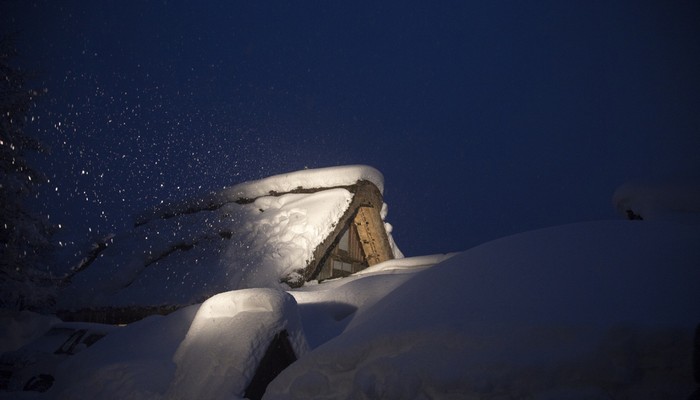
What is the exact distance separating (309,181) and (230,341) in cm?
544

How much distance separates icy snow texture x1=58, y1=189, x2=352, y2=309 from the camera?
6.34m

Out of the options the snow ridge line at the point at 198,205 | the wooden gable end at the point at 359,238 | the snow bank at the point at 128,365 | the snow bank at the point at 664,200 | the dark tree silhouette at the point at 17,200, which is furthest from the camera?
the snow ridge line at the point at 198,205

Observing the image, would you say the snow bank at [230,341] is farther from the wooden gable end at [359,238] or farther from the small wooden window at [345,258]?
the small wooden window at [345,258]

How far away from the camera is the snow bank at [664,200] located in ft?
12.7

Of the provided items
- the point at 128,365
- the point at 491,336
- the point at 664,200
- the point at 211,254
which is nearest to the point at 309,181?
the point at 211,254

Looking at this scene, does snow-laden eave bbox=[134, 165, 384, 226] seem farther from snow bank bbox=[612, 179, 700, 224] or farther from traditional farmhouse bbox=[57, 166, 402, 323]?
snow bank bbox=[612, 179, 700, 224]

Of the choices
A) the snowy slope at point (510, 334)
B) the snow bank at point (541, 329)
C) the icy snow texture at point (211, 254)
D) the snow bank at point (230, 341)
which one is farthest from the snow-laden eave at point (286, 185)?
the snow bank at point (541, 329)

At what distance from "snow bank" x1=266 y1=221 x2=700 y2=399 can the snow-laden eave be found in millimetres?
5321

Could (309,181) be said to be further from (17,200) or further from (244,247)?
(17,200)

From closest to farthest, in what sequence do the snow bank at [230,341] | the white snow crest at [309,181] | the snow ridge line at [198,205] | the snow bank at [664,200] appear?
the snow bank at [230,341] < the snow bank at [664,200] < the white snow crest at [309,181] < the snow ridge line at [198,205]

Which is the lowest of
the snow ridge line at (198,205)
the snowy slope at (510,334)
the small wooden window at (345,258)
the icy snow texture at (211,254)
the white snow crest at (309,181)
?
the small wooden window at (345,258)

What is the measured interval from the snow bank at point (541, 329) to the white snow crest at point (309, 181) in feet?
17.4

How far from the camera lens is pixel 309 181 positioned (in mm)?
8188

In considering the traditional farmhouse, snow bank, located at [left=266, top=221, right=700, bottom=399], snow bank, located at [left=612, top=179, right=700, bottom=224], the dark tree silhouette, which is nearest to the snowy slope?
snow bank, located at [left=266, top=221, right=700, bottom=399]
